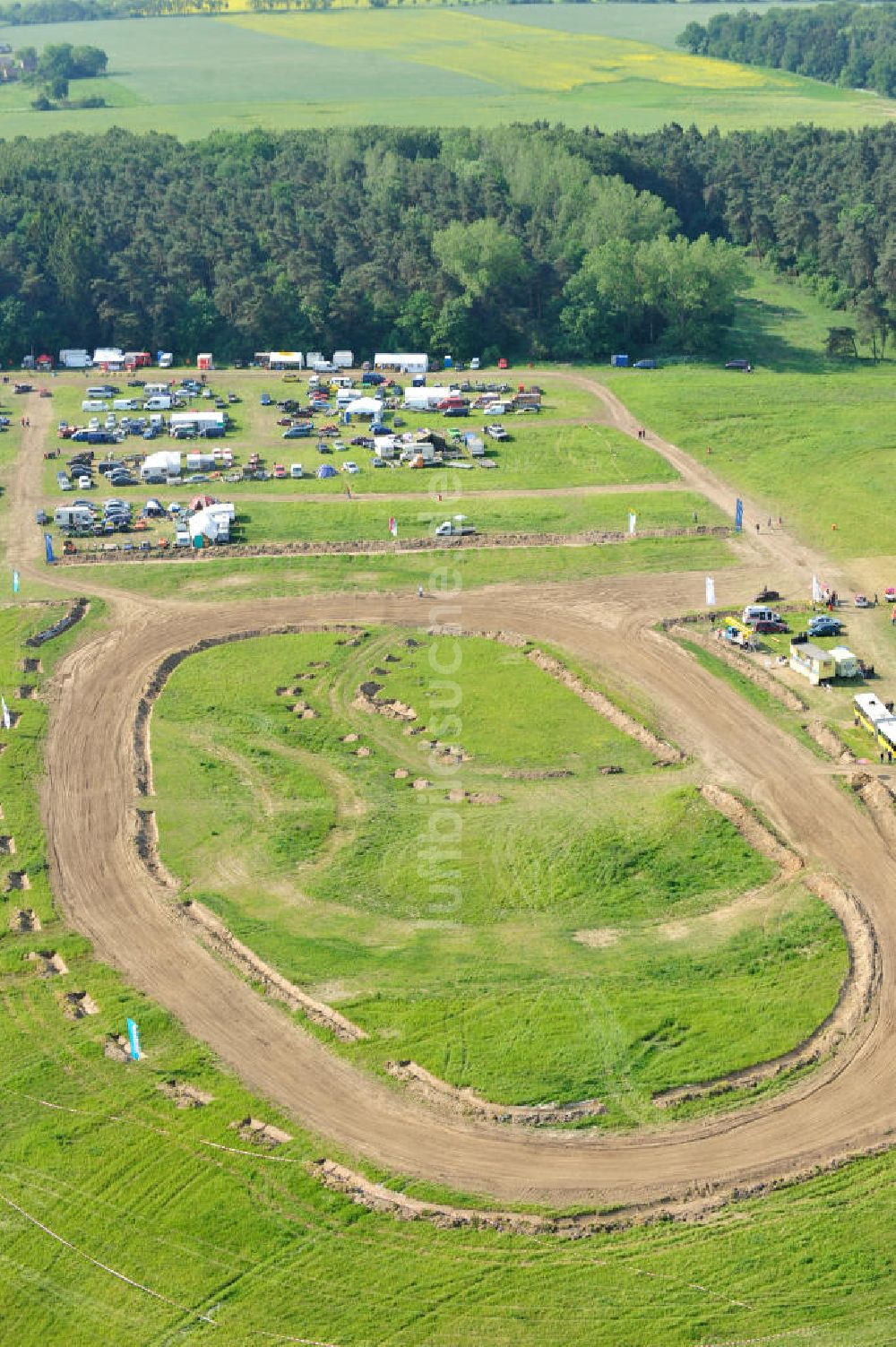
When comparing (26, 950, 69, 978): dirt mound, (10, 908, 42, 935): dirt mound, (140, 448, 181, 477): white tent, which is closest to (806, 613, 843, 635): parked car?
Result: (10, 908, 42, 935): dirt mound

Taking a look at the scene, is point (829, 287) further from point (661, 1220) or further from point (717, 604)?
point (661, 1220)

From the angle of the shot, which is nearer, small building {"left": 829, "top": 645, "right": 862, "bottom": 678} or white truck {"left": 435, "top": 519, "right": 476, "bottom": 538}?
small building {"left": 829, "top": 645, "right": 862, "bottom": 678}

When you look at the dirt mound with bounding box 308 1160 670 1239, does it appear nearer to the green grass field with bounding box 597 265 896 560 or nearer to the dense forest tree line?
the green grass field with bounding box 597 265 896 560

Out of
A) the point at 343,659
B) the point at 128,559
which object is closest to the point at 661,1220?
the point at 343,659

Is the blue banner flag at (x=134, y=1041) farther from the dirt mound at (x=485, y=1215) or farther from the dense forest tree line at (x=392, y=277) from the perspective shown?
the dense forest tree line at (x=392, y=277)

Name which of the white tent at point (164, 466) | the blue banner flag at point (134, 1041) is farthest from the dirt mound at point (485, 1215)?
the white tent at point (164, 466)

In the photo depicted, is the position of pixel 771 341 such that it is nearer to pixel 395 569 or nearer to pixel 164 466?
pixel 164 466

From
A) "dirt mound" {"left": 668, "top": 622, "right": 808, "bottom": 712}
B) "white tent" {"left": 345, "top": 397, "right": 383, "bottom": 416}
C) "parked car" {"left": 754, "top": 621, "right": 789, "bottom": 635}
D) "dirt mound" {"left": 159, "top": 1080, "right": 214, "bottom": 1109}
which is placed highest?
"white tent" {"left": 345, "top": 397, "right": 383, "bottom": 416}
